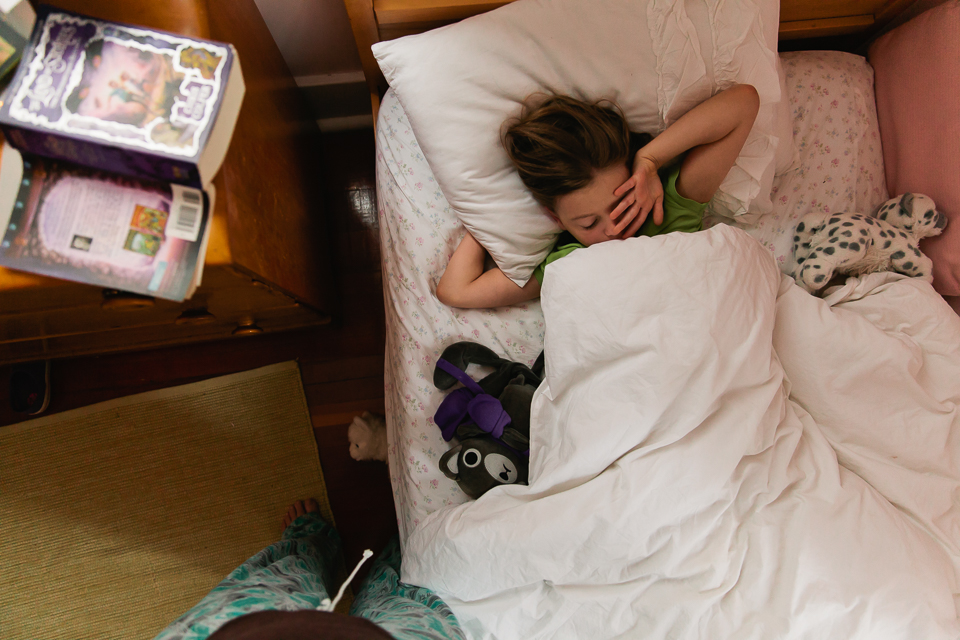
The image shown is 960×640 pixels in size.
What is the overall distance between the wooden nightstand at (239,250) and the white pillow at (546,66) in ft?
0.82

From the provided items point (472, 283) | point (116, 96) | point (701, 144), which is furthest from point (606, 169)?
point (116, 96)

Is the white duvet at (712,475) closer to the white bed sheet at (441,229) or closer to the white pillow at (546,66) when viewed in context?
the white bed sheet at (441,229)

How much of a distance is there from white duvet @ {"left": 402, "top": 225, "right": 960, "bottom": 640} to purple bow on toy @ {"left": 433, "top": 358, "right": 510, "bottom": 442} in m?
0.07

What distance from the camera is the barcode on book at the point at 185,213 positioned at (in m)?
0.58

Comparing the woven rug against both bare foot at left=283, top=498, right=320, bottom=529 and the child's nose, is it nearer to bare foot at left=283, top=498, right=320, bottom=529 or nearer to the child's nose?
bare foot at left=283, top=498, right=320, bottom=529

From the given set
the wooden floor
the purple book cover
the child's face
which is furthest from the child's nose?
the wooden floor

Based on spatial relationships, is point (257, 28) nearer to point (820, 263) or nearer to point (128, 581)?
point (820, 263)

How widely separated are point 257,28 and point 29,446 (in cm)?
114

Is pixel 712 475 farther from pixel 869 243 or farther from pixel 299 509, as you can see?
pixel 299 509

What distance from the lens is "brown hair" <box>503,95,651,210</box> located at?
83 cm

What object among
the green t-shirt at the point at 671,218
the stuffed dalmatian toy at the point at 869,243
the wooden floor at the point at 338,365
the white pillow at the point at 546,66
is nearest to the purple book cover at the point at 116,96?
the white pillow at the point at 546,66

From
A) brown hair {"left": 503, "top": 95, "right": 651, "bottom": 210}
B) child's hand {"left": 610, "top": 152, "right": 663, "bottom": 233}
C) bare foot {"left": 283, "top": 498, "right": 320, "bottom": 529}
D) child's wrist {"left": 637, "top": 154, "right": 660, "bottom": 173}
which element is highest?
brown hair {"left": 503, "top": 95, "right": 651, "bottom": 210}

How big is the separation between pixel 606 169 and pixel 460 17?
0.44 metres

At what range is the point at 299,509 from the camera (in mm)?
1263
